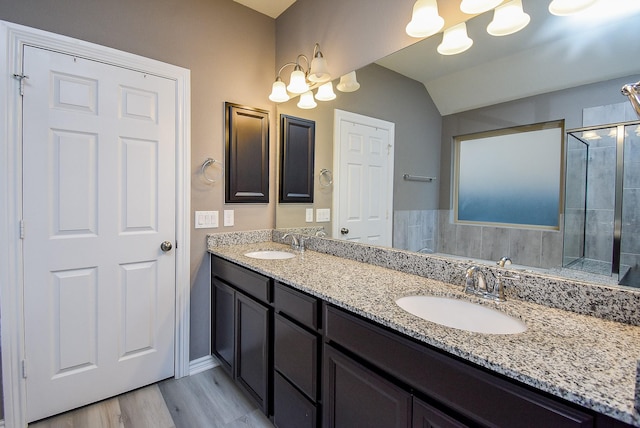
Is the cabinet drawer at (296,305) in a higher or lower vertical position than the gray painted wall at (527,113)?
lower

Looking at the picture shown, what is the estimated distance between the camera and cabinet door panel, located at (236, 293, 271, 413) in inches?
62.5

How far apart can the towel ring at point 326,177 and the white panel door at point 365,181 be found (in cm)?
9

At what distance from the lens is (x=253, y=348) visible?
5.56 feet

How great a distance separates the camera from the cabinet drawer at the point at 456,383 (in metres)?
0.65

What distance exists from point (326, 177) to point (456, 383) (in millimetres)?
1565

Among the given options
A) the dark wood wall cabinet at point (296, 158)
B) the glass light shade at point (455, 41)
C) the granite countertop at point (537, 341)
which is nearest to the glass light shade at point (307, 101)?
the dark wood wall cabinet at point (296, 158)

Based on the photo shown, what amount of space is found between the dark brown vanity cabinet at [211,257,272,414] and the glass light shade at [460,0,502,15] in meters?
1.53

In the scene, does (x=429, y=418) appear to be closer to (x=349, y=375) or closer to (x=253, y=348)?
(x=349, y=375)

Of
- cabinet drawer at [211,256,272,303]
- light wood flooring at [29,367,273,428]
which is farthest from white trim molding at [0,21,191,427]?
cabinet drawer at [211,256,272,303]

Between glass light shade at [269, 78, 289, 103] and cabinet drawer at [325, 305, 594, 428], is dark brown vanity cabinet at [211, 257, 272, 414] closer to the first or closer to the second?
cabinet drawer at [325, 305, 594, 428]

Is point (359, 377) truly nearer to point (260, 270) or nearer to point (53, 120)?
point (260, 270)

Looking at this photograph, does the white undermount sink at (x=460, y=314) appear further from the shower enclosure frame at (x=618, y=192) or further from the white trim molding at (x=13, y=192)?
the white trim molding at (x=13, y=192)

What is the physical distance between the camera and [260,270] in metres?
1.60

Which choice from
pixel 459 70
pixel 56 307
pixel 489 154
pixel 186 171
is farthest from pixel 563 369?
pixel 56 307
